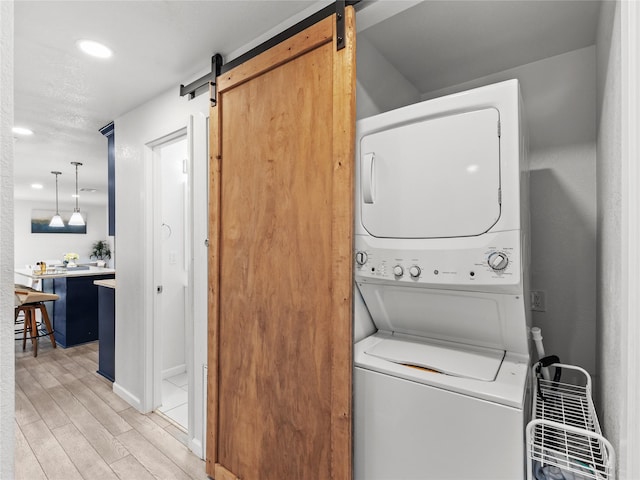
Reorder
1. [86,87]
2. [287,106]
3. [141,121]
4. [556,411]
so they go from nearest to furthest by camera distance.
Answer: [556,411]
[287,106]
[86,87]
[141,121]

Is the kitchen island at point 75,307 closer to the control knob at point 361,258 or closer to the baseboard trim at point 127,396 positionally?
the baseboard trim at point 127,396

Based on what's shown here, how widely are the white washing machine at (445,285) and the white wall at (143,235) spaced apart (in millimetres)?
1166

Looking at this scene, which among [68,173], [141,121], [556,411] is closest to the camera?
[556,411]

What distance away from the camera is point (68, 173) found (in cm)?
559

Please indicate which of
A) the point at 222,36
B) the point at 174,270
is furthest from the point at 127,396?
the point at 222,36

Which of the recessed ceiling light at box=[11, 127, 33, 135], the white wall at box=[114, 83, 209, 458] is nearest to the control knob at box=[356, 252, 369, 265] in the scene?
the white wall at box=[114, 83, 209, 458]

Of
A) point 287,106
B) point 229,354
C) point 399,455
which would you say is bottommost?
point 399,455

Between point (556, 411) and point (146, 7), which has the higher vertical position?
point (146, 7)

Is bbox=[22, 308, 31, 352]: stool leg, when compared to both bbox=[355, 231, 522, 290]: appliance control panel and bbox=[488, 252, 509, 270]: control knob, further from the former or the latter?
bbox=[488, 252, 509, 270]: control knob

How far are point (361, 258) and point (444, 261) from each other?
34 centimetres

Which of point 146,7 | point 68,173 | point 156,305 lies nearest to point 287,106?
point 146,7

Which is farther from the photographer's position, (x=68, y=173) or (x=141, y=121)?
(x=68, y=173)

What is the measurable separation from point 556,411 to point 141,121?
3.21m

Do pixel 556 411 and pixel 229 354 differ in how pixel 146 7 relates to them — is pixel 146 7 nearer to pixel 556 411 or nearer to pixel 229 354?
pixel 229 354
